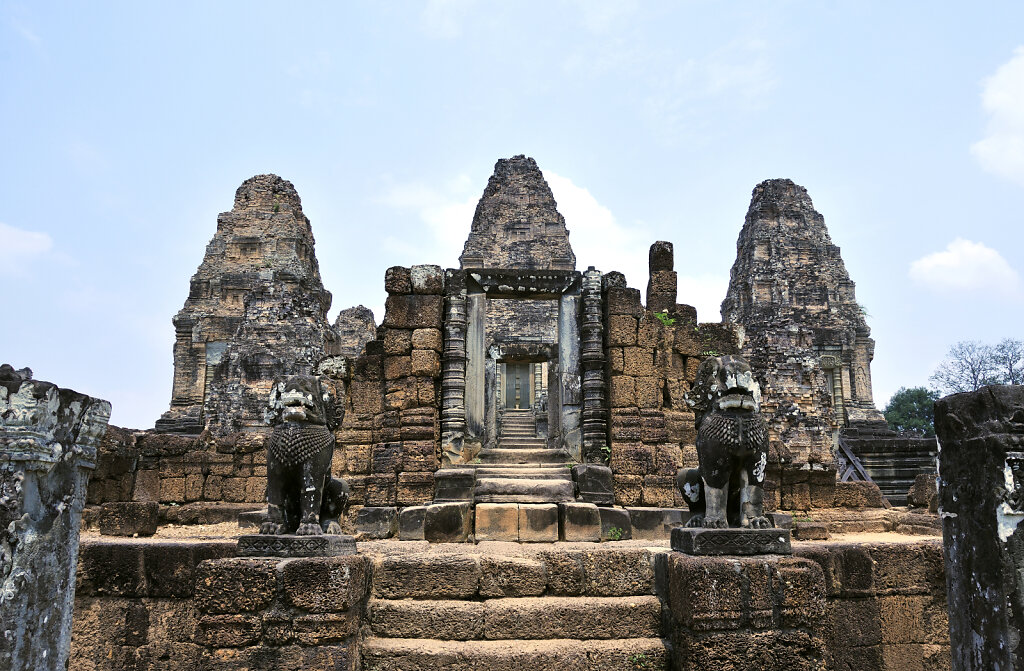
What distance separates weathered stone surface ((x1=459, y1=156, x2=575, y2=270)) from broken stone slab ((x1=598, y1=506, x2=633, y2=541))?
20533mm

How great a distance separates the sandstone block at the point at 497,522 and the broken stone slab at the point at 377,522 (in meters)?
1.34

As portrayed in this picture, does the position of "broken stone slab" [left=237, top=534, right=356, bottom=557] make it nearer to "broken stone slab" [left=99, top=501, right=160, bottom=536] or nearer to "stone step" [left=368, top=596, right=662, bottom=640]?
"stone step" [left=368, top=596, right=662, bottom=640]

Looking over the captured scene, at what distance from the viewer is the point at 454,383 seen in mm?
9023

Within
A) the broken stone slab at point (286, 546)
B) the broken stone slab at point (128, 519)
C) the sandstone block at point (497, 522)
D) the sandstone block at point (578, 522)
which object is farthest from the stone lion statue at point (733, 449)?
the broken stone slab at point (128, 519)

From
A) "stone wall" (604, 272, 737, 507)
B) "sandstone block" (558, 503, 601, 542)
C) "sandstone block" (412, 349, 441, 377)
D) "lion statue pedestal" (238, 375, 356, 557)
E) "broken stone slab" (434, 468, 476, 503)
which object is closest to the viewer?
"lion statue pedestal" (238, 375, 356, 557)

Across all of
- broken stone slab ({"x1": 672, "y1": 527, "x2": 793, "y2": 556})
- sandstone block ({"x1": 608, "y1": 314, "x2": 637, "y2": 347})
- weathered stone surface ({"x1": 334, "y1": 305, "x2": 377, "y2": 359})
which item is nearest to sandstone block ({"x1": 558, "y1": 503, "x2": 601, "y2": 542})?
sandstone block ({"x1": 608, "y1": 314, "x2": 637, "y2": 347})

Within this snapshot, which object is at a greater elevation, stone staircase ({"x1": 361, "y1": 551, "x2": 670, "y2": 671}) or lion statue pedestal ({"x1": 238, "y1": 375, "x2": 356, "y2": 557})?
lion statue pedestal ({"x1": 238, "y1": 375, "x2": 356, "y2": 557})

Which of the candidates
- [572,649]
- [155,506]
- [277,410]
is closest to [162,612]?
[277,410]

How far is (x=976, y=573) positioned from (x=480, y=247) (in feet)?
87.2

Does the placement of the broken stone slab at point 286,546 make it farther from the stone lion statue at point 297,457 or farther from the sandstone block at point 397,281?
the sandstone block at point 397,281

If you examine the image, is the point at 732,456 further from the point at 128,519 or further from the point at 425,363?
the point at 128,519

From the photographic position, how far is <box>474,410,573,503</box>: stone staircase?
7.98 meters

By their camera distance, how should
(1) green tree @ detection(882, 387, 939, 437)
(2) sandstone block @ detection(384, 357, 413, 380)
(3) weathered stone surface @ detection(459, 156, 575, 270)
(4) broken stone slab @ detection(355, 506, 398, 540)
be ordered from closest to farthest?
(4) broken stone slab @ detection(355, 506, 398, 540)
(2) sandstone block @ detection(384, 357, 413, 380)
(3) weathered stone surface @ detection(459, 156, 575, 270)
(1) green tree @ detection(882, 387, 939, 437)

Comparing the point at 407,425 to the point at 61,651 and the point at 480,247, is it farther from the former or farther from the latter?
the point at 480,247
